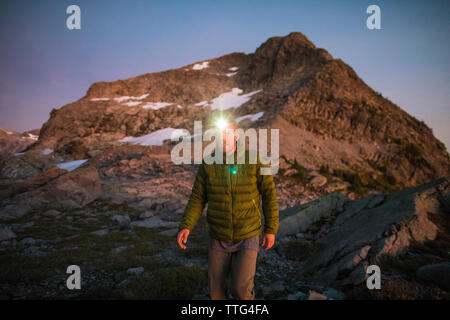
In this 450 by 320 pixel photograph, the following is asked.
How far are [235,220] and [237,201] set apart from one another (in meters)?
0.30

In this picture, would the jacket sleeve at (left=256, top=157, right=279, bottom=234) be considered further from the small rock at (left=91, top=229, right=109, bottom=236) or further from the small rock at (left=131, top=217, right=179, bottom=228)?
the small rock at (left=131, top=217, right=179, bottom=228)

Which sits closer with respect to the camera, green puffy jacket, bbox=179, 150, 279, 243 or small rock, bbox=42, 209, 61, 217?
green puffy jacket, bbox=179, 150, 279, 243

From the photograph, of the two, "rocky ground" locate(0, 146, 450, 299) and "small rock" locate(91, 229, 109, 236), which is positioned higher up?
"rocky ground" locate(0, 146, 450, 299)

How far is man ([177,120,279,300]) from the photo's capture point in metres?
3.51

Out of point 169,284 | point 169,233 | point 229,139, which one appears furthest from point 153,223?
point 229,139

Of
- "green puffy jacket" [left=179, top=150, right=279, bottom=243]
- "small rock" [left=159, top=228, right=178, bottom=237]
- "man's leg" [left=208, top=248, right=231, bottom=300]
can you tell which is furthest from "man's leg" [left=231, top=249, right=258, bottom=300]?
"small rock" [left=159, top=228, right=178, bottom=237]

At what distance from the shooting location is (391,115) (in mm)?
40688

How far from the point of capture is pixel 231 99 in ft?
190

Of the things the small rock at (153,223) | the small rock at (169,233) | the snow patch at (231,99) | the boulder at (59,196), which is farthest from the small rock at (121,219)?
the snow patch at (231,99)

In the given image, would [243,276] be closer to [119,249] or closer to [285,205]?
[119,249]

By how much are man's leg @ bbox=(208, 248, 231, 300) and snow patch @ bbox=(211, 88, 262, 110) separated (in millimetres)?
47047

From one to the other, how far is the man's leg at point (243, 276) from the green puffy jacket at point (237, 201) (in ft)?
0.88

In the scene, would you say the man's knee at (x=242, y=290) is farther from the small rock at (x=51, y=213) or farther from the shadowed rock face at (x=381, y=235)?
the small rock at (x=51, y=213)

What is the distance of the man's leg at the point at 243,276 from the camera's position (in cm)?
341
